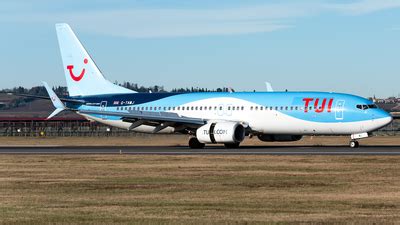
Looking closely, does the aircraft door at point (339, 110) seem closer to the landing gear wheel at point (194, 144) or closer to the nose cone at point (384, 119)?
the nose cone at point (384, 119)

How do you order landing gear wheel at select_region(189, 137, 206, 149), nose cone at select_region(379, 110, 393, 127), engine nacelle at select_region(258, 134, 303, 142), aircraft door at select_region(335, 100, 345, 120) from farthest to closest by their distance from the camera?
engine nacelle at select_region(258, 134, 303, 142) → landing gear wheel at select_region(189, 137, 206, 149) → aircraft door at select_region(335, 100, 345, 120) → nose cone at select_region(379, 110, 393, 127)

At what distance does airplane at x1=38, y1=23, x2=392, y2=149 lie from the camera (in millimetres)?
57750

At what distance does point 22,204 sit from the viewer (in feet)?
80.2

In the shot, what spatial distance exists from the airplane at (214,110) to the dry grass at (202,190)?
13.8 meters

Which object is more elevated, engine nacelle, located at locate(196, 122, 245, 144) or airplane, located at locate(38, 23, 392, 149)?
airplane, located at locate(38, 23, 392, 149)

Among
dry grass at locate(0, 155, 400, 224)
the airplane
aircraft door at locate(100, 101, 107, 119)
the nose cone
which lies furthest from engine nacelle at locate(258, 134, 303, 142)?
dry grass at locate(0, 155, 400, 224)

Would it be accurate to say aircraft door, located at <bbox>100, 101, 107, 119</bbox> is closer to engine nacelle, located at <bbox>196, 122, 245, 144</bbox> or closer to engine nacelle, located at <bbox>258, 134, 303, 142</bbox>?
engine nacelle, located at <bbox>196, 122, 245, 144</bbox>

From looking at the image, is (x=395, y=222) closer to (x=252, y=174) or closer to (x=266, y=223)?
(x=266, y=223)

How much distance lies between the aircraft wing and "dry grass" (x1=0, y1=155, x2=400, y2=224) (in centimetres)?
1720

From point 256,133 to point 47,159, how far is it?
19.8 m

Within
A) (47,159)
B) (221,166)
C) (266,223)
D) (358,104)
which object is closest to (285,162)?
(221,166)

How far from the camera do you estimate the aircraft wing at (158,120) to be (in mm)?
61562

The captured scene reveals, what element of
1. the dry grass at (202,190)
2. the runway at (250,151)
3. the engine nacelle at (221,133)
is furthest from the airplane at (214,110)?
the dry grass at (202,190)

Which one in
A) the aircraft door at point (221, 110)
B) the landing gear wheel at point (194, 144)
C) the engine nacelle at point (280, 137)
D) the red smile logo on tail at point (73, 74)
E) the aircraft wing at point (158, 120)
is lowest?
the landing gear wheel at point (194, 144)
